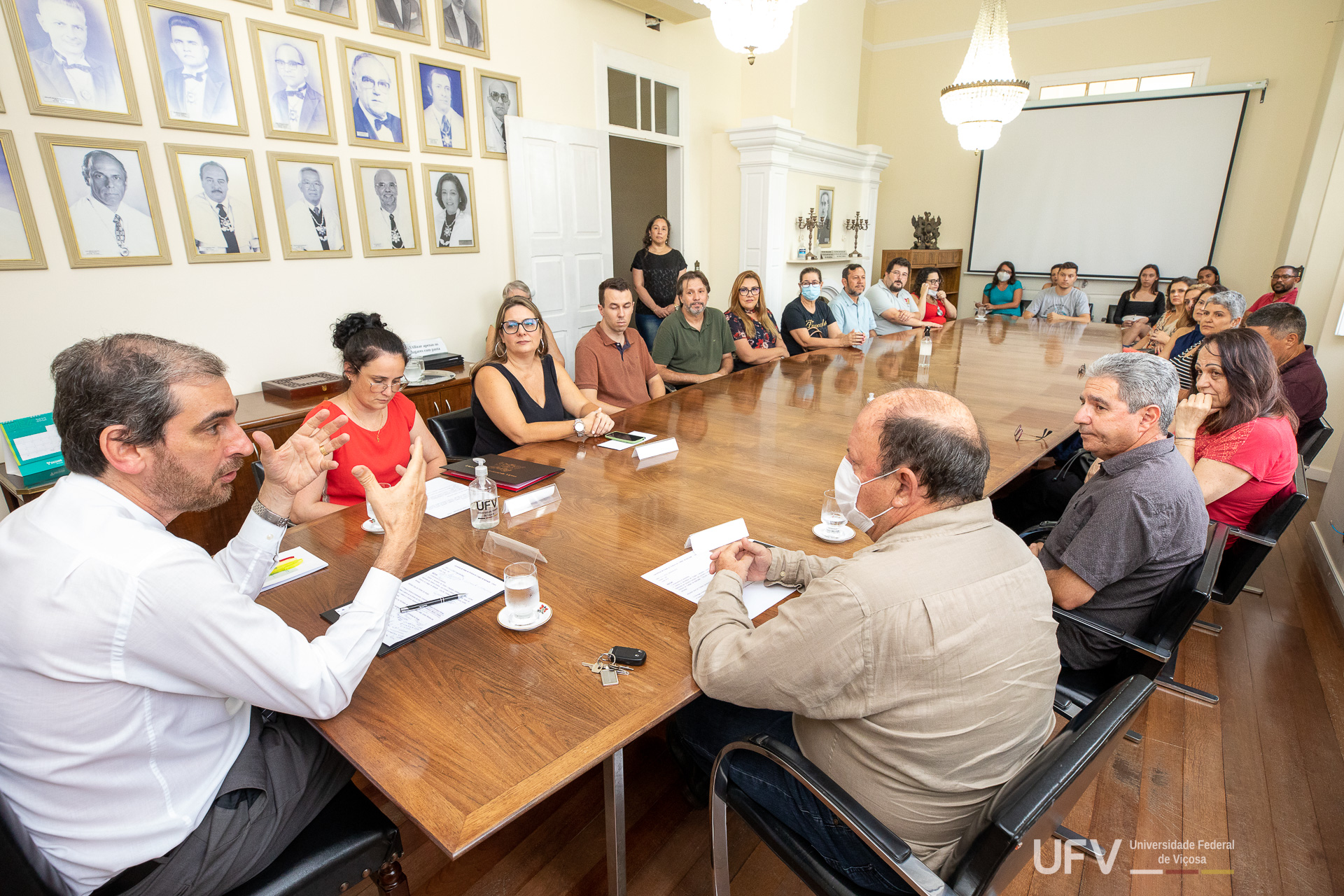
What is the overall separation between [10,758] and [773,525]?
1449mm

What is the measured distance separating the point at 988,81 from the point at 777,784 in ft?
15.0

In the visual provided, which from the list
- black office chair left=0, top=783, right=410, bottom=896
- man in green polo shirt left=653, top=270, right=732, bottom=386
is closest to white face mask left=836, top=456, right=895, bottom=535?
black office chair left=0, top=783, right=410, bottom=896

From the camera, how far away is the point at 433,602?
4.43 feet

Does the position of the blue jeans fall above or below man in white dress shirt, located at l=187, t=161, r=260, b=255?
below

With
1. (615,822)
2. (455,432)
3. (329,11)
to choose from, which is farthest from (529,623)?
(329,11)

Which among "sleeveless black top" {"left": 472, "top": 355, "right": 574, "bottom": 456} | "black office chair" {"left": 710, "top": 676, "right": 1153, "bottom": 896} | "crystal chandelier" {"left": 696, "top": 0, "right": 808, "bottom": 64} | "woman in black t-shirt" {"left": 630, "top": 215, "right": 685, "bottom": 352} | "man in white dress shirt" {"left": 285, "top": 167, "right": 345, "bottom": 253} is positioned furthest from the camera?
"woman in black t-shirt" {"left": 630, "top": 215, "right": 685, "bottom": 352}

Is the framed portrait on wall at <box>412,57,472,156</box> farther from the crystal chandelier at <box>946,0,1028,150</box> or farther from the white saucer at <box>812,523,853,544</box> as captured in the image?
the white saucer at <box>812,523,853,544</box>

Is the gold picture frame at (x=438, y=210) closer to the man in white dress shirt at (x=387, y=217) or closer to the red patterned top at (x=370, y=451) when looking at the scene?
the man in white dress shirt at (x=387, y=217)

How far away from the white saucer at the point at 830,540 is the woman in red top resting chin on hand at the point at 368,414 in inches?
48.6

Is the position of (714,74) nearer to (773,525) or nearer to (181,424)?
(773,525)

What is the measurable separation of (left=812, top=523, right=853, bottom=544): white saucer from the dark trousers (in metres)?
1.12

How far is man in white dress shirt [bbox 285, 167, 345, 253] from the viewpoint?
Result: 3547mm

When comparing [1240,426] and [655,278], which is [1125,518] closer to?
[1240,426]

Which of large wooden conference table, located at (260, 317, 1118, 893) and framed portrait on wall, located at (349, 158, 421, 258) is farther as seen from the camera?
framed portrait on wall, located at (349, 158, 421, 258)
